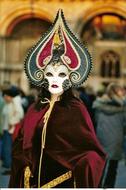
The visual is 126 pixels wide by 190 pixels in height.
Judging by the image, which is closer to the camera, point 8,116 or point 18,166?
point 18,166

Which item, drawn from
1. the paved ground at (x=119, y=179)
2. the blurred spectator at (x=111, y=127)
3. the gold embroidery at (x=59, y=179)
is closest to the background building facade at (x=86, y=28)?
the paved ground at (x=119, y=179)

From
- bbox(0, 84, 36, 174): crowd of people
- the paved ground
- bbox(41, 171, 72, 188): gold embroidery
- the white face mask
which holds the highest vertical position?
the white face mask

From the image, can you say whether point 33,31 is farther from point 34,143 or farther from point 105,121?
point 34,143

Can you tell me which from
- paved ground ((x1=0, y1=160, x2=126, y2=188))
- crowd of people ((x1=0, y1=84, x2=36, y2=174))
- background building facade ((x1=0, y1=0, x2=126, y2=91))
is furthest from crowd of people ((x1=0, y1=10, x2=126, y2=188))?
background building facade ((x1=0, y1=0, x2=126, y2=91))

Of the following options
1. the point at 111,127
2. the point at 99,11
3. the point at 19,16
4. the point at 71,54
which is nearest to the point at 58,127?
the point at 71,54

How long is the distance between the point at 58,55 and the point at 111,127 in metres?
5.08

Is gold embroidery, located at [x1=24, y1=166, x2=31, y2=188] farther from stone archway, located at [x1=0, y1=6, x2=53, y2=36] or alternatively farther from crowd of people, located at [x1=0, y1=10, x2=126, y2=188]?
stone archway, located at [x1=0, y1=6, x2=53, y2=36]

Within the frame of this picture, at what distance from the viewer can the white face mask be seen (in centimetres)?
516

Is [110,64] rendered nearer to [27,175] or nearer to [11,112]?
[11,112]

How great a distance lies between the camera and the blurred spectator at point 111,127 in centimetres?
1009

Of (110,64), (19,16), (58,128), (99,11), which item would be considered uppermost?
(99,11)

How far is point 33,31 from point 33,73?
26673 millimetres

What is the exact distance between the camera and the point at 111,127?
10.2m

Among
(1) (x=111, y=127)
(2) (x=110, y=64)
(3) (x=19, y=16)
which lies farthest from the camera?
(3) (x=19, y=16)
